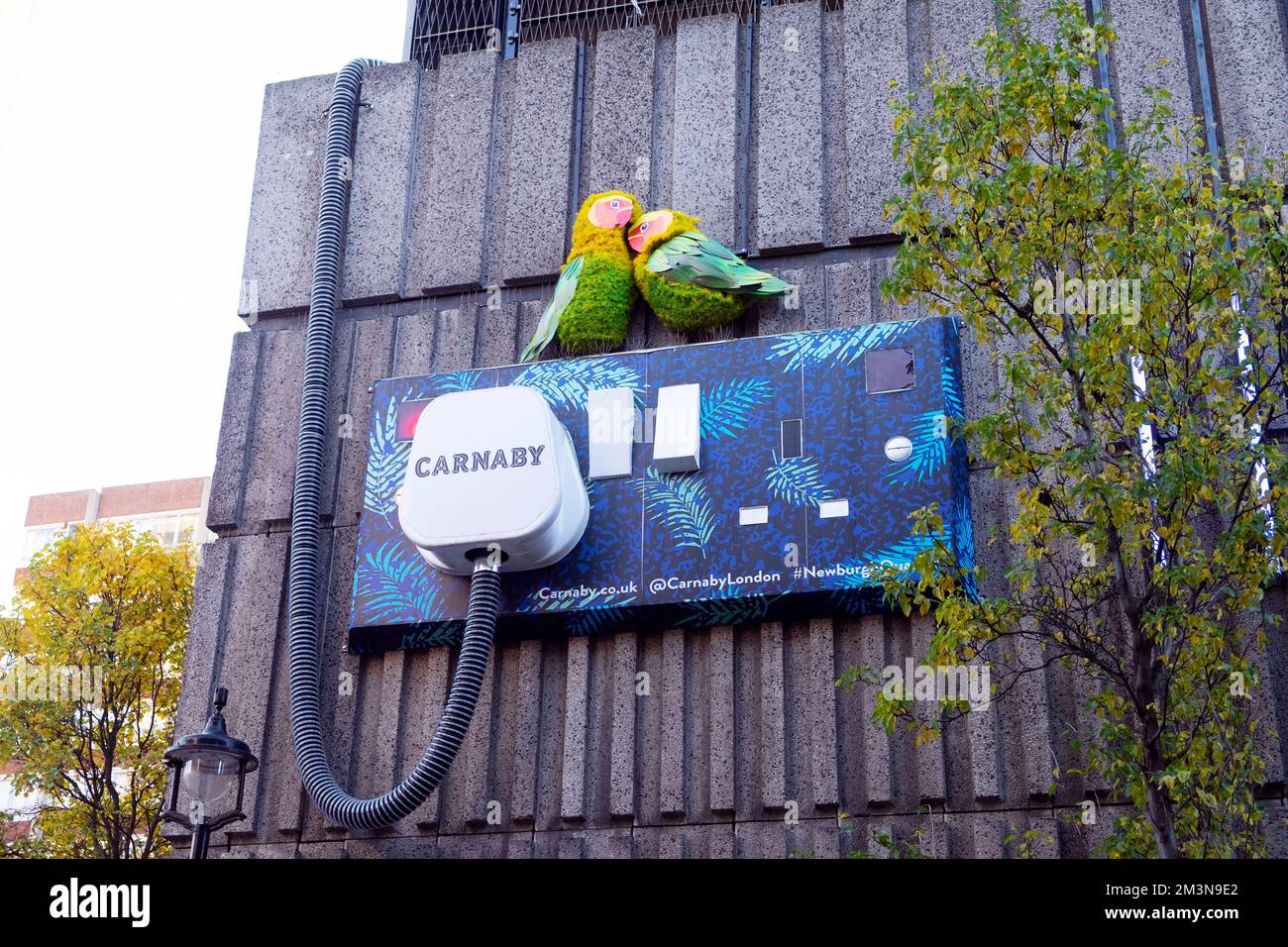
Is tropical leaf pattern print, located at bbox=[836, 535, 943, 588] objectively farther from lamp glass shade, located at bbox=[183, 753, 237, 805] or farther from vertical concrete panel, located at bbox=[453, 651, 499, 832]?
lamp glass shade, located at bbox=[183, 753, 237, 805]

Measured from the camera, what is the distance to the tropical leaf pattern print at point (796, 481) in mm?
9961

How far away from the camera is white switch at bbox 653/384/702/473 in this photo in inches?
405

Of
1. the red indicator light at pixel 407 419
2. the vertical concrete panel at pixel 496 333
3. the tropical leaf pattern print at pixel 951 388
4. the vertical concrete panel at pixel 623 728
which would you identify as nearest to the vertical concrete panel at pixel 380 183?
the vertical concrete panel at pixel 496 333

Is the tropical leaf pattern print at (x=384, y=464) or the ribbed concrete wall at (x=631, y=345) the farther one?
the tropical leaf pattern print at (x=384, y=464)

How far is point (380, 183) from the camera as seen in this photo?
1241 centimetres

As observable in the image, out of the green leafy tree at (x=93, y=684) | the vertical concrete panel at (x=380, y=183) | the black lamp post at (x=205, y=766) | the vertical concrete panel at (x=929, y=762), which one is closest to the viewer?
the black lamp post at (x=205, y=766)

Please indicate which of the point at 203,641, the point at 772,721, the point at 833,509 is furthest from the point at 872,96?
the point at 203,641

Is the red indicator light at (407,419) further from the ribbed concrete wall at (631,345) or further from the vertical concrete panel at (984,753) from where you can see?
the vertical concrete panel at (984,753)

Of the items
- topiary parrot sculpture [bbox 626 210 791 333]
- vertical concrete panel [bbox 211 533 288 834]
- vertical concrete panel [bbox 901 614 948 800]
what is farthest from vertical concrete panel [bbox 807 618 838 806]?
vertical concrete panel [bbox 211 533 288 834]

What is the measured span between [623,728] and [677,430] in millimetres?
1903

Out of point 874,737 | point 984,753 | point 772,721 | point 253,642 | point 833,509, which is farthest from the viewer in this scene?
point 253,642

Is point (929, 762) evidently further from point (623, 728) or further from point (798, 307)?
point (798, 307)

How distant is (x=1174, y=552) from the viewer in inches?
295

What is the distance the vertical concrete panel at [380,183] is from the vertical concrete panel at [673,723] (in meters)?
3.63
